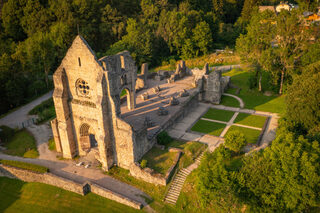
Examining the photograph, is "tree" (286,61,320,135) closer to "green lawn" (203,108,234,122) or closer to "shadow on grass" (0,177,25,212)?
"green lawn" (203,108,234,122)

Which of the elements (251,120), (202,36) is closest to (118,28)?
(202,36)

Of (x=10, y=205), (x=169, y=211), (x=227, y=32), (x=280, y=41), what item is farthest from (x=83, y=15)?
(x=169, y=211)

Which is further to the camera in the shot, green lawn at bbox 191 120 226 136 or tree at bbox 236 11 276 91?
tree at bbox 236 11 276 91

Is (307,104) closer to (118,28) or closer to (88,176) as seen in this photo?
(88,176)

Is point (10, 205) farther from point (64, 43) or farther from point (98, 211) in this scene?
point (64, 43)

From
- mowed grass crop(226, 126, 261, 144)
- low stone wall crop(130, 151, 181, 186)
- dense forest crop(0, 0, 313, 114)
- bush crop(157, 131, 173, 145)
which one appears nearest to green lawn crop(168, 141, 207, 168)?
bush crop(157, 131, 173, 145)

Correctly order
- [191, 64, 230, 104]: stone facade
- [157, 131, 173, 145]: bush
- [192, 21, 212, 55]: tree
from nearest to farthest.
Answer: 1. [157, 131, 173, 145]: bush
2. [191, 64, 230, 104]: stone facade
3. [192, 21, 212, 55]: tree

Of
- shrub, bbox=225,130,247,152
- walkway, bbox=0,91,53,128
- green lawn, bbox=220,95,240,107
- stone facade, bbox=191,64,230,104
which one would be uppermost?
stone facade, bbox=191,64,230,104
